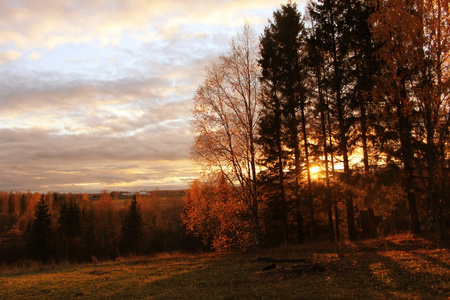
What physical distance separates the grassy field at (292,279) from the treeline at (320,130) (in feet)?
11.1

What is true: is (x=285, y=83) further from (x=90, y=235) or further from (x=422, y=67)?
(x=90, y=235)

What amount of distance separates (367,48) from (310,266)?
557 inches

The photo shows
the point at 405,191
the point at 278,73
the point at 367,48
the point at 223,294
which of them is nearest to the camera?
the point at 223,294

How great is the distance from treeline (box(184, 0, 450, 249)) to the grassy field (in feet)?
11.1

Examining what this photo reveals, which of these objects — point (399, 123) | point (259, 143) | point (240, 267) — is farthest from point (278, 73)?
point (240, 267)

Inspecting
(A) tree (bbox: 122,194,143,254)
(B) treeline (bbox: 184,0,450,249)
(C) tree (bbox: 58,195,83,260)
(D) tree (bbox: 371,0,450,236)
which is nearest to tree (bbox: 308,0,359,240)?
(B) treeline (bbox: 184,0,450,249)

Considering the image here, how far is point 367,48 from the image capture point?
62.0ft

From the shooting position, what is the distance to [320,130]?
22.5 metres

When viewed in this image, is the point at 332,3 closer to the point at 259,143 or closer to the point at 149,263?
the point at 259,143

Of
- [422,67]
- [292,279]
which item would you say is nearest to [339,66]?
[422,67]

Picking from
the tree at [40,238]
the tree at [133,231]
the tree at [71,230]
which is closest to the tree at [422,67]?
the tree at [133,231]

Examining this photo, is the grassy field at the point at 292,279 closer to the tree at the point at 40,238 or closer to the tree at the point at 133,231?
the tree at the point at 133,231

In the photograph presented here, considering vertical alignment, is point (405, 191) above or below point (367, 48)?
below

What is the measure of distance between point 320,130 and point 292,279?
14.1 m
